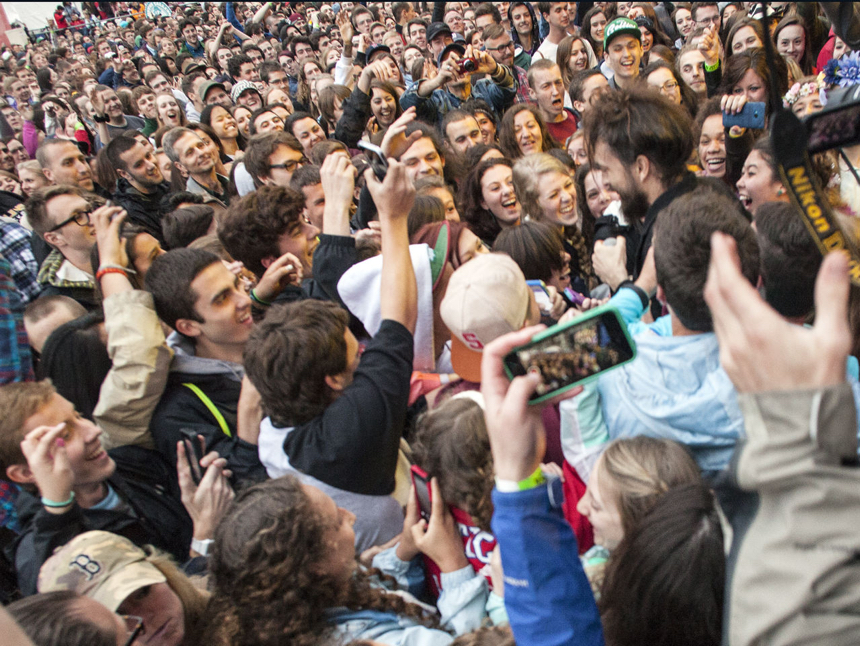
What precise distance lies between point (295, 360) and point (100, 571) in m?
0.65

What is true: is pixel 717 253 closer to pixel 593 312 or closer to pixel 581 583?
pixel 593 312

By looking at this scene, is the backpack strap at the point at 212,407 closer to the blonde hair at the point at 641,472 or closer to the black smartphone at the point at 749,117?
the blonde hair at the point at 641,472

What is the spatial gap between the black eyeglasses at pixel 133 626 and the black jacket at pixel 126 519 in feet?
1.52

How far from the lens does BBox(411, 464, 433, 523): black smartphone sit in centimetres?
161

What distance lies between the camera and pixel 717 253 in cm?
71

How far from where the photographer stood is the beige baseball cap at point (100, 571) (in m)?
1.35

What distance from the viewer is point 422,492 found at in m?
1.64

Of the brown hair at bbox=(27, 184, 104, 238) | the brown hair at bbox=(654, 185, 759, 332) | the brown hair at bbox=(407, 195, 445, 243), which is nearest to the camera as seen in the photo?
the brown hair at bbox=(654, 185, 759, 332)

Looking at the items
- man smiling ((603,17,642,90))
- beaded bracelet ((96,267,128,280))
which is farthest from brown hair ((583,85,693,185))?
man smiling ((603,17,642,90))

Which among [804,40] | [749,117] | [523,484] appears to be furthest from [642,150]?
[804,40]

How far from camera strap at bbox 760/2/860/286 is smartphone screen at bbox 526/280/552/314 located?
125 centimetres

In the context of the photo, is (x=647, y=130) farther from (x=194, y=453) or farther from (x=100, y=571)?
(x=100, y=571)

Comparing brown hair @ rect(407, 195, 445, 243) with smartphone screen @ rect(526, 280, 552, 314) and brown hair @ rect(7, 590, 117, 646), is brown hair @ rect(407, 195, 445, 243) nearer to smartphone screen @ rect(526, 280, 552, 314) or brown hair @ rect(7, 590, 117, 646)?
smartphone screen @ rect(526, 280, 552, 314)

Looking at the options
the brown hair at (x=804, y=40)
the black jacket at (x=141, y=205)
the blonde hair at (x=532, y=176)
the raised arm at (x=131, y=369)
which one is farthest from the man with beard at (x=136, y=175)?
the brown hair at (x=804, y=40)
